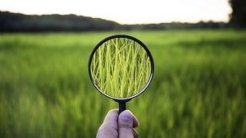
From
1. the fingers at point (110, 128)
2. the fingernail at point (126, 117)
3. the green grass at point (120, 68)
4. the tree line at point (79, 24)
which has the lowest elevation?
the fingers at point (110, 128)

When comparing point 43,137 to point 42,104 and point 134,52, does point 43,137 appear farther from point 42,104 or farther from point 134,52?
point 134,52

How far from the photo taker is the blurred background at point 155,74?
1.25 m

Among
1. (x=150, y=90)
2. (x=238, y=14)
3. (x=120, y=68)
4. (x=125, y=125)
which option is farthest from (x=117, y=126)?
(x=238, y=14)

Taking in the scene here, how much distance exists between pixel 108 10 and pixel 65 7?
0.38 feet

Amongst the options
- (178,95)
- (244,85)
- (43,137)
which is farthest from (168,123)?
(43,137)

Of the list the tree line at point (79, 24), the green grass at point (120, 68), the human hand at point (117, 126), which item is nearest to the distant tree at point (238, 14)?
the tree line at point (79, 24)

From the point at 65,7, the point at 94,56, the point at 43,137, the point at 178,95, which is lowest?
the point at 43,137

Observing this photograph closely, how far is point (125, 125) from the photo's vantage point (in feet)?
2.72

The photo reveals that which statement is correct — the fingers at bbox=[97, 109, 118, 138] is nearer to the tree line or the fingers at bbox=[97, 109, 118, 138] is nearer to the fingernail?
the fingernail

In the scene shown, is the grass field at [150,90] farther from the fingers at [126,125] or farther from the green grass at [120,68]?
the fingers at [126,125]

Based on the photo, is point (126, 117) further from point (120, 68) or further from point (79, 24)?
point (79, 24)

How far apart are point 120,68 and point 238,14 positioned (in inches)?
16.2

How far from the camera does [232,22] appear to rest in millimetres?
1283

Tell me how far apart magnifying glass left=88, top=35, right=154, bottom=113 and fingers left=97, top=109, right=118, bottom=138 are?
0.07m
